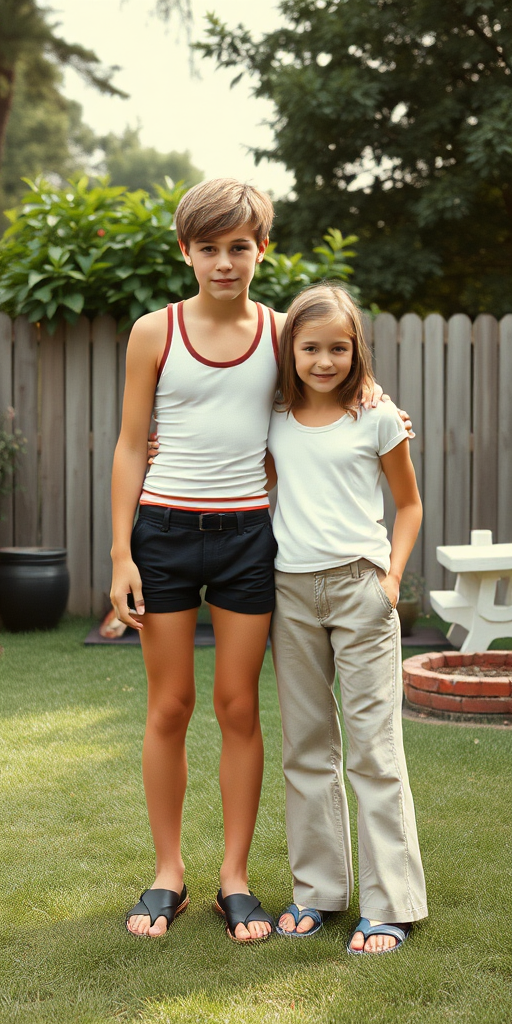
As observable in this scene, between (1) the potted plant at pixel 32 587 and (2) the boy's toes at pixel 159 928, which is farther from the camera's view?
(1) the potted plant at pixel 32 587

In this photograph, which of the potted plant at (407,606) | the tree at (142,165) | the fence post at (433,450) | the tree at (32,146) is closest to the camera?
the potted plant at (407,606)

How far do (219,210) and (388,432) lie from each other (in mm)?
633

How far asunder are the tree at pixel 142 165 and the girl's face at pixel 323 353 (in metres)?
54.9

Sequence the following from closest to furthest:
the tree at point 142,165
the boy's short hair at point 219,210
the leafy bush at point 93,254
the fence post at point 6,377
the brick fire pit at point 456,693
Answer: the boy's short hair at point 219,210 < the brick fire pit at point 456,693 < the leafy bush at point 93,254 < the fence post at point 6,377 < the tree at point 142,165

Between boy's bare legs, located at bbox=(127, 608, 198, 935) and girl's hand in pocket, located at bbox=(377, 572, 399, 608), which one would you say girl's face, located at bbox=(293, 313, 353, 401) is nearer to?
girl's hand in pocket, located at bbox=(377, 572, 399, 608)

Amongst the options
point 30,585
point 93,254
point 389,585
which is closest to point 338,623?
point 389,585

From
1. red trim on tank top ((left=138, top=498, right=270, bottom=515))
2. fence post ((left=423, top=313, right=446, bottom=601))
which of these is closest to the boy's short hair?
red trim on tank top ((left=138, top=498, right=270, bottom=515))

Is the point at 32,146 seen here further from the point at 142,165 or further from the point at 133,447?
the point at 133,447

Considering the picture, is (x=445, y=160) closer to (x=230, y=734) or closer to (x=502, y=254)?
(x=502, y=254)

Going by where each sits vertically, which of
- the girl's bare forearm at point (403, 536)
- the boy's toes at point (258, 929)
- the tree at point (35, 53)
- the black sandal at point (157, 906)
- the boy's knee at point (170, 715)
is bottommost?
the boy's toes at point (258, 929)

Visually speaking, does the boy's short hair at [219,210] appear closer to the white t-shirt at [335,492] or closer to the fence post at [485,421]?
the white t-shirt at [335,492]

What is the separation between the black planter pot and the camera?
538cm

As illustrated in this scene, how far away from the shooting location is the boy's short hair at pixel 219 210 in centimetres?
199

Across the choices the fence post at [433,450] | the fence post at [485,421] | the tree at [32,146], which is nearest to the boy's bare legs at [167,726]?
the fence post at [433,450]
